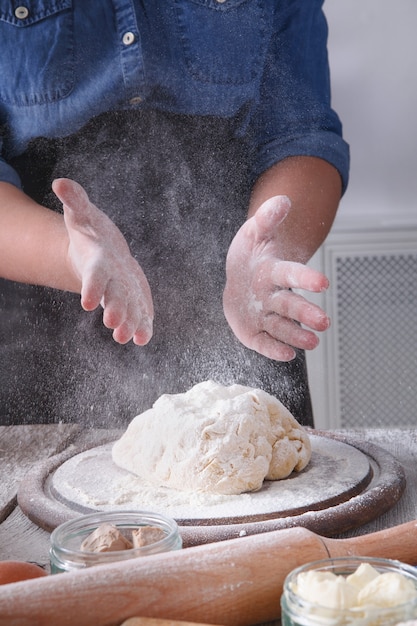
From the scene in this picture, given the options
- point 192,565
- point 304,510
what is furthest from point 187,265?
point 192,565

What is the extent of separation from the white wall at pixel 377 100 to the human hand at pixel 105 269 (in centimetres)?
82

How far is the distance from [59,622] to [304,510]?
361 millimetres

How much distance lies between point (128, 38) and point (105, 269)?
59 cm

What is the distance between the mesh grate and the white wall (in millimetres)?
119

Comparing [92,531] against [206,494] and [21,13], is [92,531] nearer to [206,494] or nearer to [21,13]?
[206,494]

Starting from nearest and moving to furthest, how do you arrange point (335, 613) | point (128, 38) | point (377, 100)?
1. point (335, 613)
2. point (128, 38)
3. point (377, 100)

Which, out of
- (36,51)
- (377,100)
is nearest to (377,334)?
(377,100)

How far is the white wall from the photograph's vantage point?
5.72 feet

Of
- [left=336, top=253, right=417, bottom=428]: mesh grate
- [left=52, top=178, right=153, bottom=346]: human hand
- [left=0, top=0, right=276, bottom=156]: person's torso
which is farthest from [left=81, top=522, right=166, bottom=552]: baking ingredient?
[left=336, top=253, right=417, bottom=428]: mesh grate

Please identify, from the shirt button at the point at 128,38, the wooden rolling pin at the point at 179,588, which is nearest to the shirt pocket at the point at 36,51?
the shirt button at the point at 128,38

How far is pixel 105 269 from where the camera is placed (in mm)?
1011

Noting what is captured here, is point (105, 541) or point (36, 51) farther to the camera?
point (36, 51)

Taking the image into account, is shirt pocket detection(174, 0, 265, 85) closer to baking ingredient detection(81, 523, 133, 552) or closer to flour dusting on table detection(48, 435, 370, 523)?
flour dusting on table detection(48, 435, 370, 523)

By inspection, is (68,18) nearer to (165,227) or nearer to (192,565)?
(165,227)
